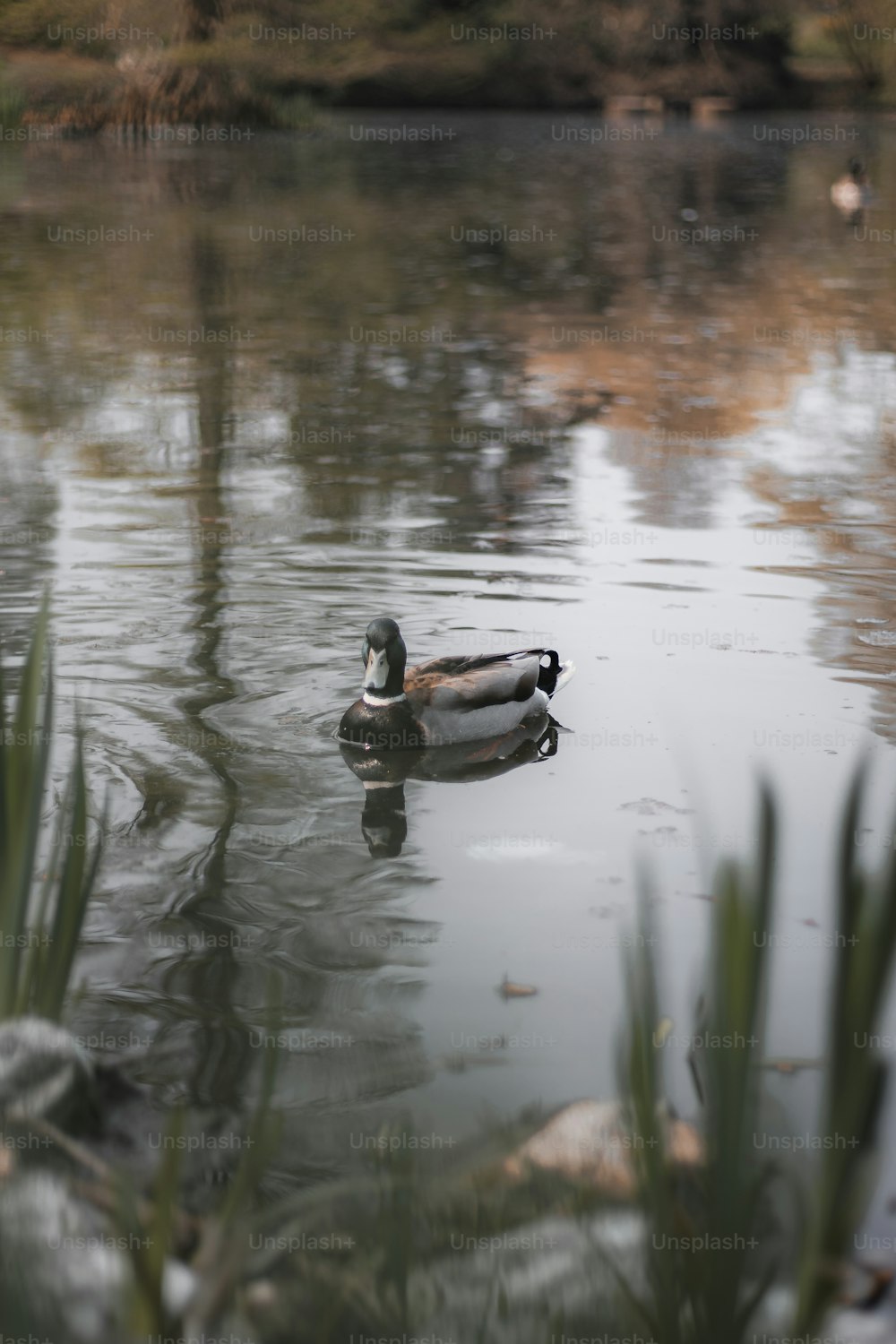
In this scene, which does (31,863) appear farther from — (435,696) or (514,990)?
(435,696)

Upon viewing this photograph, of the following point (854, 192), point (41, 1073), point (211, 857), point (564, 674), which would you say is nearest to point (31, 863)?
point (41, 1073)

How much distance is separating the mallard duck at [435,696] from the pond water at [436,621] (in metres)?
0.19

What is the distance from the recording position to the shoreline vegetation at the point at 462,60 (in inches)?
1451

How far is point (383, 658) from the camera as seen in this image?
5.66 metres

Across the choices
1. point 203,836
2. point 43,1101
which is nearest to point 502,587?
point 203,836

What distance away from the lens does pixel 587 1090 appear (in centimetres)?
375

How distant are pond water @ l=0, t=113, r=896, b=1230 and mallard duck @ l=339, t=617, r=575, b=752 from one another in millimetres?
186

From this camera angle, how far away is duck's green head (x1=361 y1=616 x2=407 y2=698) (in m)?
5.64

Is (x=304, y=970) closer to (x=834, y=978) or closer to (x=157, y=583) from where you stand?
(x=834, y=978)

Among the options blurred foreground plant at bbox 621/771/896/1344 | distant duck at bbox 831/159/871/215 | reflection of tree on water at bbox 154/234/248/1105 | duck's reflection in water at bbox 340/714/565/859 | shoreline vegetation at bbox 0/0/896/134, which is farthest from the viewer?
shoreline vegetation at bbox 0/0/896/134

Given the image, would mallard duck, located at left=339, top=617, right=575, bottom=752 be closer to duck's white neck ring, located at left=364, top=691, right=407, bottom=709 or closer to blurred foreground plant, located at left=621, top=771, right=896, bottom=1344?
duck's white neck ring, located at left=364, top=691, right=407, bottom=709

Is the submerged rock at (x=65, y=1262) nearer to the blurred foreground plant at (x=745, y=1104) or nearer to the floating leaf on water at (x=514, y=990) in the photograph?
the blurred foreground plant at (x=745, y=1104)

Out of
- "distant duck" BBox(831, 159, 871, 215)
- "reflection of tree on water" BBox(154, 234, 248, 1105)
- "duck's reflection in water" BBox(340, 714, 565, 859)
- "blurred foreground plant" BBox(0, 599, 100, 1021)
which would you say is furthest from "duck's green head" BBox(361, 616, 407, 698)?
"distant duck" BBox(831, 159, 871, 215)

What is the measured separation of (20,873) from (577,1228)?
113 cm
